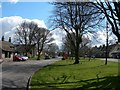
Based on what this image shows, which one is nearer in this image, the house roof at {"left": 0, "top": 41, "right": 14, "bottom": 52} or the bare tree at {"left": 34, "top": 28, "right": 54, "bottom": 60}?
the house roof at {"left": 0, "top": 41, "right": 14, "bottom": 52}

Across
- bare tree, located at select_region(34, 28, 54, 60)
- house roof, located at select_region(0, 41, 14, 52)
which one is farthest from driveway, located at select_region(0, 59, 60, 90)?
bare tree, located at select_region(34, 28, 54, 60)

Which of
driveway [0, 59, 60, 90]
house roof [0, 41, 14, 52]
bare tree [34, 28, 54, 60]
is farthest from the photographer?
bare tree [34, 28, 54, 60]

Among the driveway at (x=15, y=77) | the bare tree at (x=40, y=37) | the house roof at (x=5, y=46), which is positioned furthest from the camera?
the bare tree at (x=40, y=37)

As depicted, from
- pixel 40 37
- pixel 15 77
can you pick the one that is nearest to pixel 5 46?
pixel 40 37

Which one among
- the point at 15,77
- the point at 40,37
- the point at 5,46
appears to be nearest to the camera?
the point at 15,77

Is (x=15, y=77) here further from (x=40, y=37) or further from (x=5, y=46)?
(x=40, y=37)

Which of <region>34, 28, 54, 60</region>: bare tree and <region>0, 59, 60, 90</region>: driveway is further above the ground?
<region>34, 28, 54, 60</region>: bare tree

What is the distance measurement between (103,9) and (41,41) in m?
96.1

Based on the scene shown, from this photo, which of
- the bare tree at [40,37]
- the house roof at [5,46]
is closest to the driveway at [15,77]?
the house roof at [5,46]

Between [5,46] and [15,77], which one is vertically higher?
[5,46]

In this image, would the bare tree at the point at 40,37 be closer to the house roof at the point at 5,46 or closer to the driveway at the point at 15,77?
the house roof at the point at 5,46

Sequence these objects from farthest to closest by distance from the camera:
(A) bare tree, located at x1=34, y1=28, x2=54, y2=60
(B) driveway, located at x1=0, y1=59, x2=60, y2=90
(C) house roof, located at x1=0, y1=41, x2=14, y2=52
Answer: (A) bare tree, located at x1=34, y1=28, x2=54, y2=60, (C) house roof, located at x1=0, y1=41, x2=14, y2=52, (B) driveway, located at x1=0, y1=59, x2=60, y2=90

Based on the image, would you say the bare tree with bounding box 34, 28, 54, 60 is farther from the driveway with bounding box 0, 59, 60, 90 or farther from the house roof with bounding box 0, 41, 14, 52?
the driveway with bounding box 0, 59, 60, 90

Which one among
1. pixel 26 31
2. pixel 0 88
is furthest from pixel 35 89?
pixel 26 31
